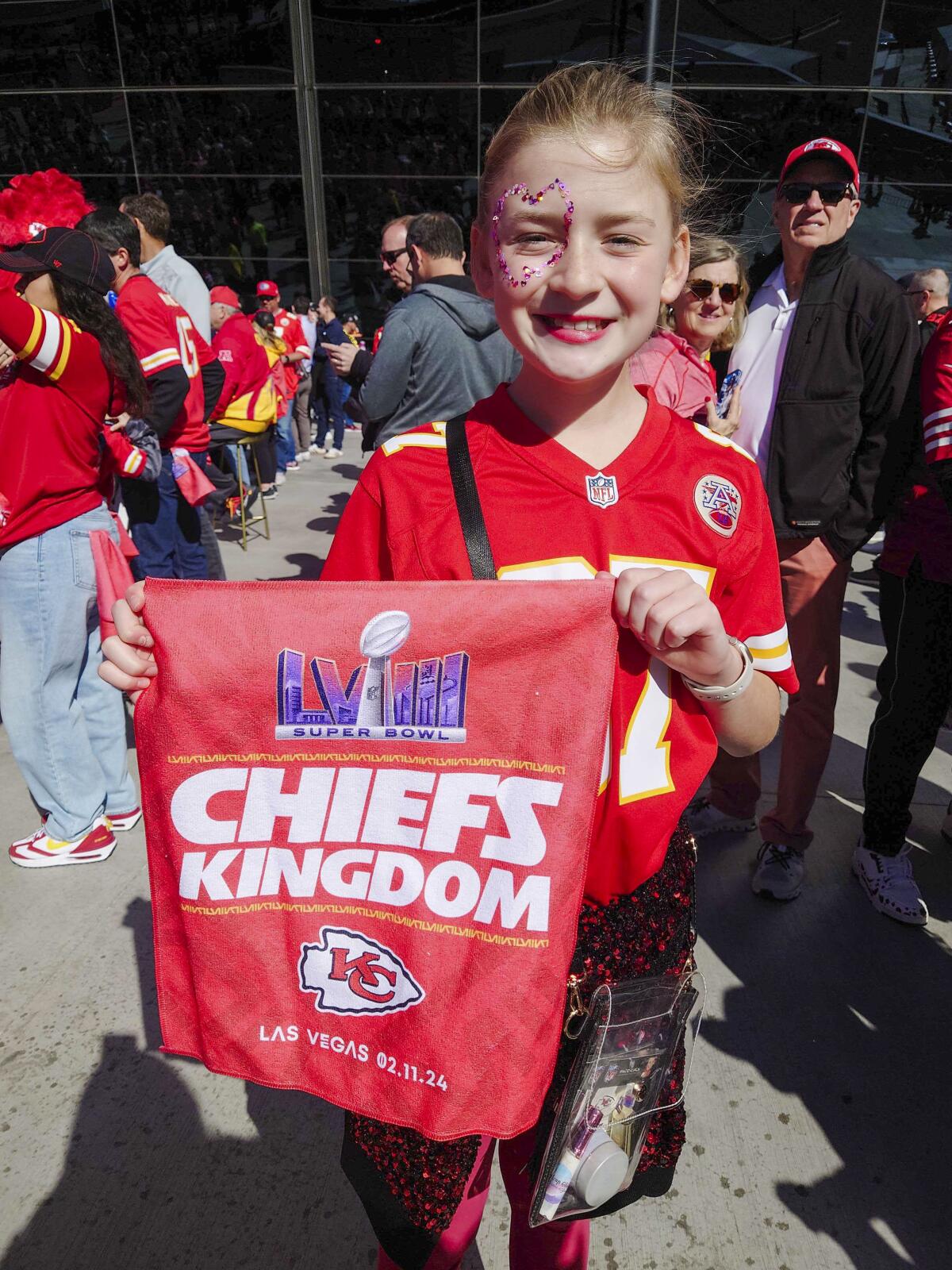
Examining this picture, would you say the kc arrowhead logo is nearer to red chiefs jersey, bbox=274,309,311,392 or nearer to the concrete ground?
the concrete ground

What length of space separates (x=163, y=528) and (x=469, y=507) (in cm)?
397

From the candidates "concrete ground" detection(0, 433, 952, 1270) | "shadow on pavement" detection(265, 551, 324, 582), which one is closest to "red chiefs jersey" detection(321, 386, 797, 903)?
"concrete ground" detection(0, 433, 952, 1270)

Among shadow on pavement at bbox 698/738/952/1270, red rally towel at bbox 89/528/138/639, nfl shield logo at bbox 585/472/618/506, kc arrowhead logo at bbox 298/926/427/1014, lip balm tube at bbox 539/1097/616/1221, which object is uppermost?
nfl shield logo at bbox 585/472/618/506

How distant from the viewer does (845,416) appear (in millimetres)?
2801

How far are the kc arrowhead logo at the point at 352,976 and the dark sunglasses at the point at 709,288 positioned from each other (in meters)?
2.75

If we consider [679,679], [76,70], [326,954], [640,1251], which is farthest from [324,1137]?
[76,70]

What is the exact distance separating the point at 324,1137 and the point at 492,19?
16766mm

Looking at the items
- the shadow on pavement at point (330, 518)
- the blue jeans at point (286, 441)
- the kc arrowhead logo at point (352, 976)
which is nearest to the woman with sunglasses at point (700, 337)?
the kc arrowhead logo at point (352, 976)

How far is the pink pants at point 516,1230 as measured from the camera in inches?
53.4

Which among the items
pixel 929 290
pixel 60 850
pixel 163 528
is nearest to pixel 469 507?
pixel 60 850

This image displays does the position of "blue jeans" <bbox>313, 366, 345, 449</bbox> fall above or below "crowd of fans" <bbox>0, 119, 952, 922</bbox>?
below

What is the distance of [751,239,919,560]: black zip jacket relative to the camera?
2732 millimetres

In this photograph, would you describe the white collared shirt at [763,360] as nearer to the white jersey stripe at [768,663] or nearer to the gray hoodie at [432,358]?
the gray hoodie at [432,358]

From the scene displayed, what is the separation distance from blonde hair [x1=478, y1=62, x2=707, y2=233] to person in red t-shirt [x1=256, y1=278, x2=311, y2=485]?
8.32 meters
